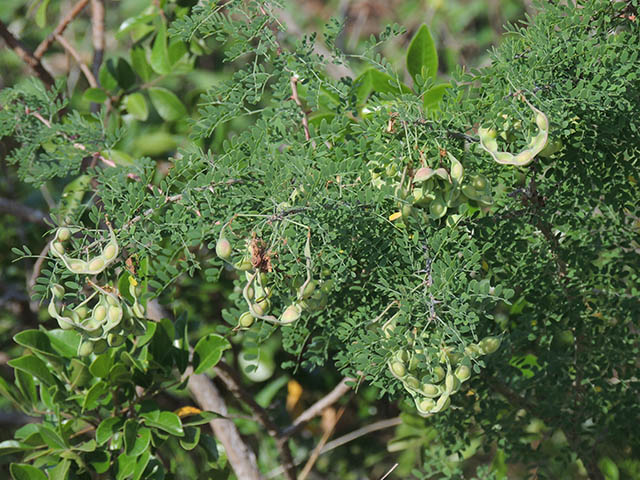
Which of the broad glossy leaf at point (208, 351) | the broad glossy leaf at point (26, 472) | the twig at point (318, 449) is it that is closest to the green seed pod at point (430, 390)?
the broad glossy leaf at point (208, 351)

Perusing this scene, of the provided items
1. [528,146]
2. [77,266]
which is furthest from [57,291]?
[528,146]

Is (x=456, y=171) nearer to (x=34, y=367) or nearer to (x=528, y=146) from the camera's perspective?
(x=528, y=146)

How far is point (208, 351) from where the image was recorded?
869 mm

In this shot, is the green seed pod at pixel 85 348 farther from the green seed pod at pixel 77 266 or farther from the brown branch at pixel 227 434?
the brown branch at pixel 227 434

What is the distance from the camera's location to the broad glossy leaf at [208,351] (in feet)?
2.80

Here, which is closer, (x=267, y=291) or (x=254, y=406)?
(x=267, y=291)

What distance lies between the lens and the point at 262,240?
0.58 meters

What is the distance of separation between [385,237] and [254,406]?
0.47 meters

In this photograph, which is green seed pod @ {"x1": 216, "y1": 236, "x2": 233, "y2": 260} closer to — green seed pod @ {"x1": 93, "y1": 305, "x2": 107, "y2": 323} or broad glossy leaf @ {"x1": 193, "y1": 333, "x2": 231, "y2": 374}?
green seed pod @ {"x1": 93, "y1": 305, "x2": 107, "y2": 323}

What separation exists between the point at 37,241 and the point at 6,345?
0.21m

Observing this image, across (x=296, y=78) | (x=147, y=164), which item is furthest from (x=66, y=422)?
(x=296, y=78)

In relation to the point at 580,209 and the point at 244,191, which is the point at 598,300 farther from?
the point at 244,191

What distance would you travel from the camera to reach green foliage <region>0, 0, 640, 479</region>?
581 mm

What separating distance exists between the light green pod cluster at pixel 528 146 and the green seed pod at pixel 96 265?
290mm
